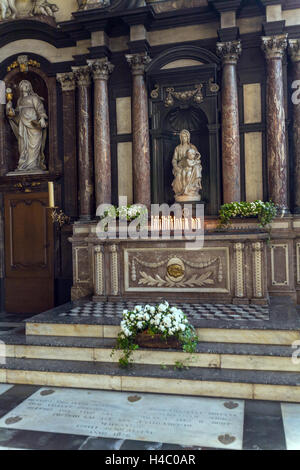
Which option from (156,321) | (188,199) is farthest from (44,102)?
(156,321)

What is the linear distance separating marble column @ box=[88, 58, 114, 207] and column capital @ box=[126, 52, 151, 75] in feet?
1.59

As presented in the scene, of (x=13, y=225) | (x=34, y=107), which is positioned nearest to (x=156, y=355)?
(x=13, y=225)

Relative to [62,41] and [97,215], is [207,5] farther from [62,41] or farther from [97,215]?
[97,215]

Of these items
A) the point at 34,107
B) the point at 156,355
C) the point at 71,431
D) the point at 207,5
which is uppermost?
the point at 207,5

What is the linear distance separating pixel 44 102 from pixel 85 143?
5.16 feet

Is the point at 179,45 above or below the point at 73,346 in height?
above

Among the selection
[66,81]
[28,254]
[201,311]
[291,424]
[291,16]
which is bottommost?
[291,424]

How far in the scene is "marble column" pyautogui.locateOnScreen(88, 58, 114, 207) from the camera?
28.9ft

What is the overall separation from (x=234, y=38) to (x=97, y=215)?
165 inches

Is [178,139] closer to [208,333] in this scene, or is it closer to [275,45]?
[275,45]

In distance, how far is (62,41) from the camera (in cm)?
930

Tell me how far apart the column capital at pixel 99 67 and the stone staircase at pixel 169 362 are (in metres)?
5.02

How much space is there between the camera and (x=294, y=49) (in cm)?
813

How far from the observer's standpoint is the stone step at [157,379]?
4.78m
